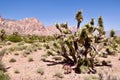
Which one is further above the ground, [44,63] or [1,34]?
[1,34]

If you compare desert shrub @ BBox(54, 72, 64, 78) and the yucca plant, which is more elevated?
the yucca plant

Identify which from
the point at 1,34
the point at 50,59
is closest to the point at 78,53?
the point at 50,59

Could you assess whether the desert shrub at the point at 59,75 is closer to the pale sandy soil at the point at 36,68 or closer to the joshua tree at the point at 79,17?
the pale sandy soil at the point at 36,68

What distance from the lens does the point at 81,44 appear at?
50.6 feet

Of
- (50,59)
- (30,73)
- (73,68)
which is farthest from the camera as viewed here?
(50,59)

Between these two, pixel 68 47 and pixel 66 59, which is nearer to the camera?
pixel 68 47

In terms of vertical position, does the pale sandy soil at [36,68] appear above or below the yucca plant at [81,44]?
below

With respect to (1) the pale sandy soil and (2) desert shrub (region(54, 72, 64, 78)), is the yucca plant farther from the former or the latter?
(2) desert shrub (region(54, 72, 64, 78))

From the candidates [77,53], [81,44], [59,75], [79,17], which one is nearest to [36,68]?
[59,75]

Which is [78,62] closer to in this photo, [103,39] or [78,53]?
[78,53]

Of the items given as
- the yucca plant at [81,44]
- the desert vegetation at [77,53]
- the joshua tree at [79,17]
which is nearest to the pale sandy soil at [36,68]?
the desert vegetation at [77,53]

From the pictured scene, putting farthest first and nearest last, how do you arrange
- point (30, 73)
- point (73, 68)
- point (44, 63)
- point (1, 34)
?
point (1, 34), point (44, 63), point (73, 68), point (30, 73)

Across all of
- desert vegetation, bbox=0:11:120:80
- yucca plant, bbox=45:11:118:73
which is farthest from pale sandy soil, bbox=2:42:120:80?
yucca plant, bbox=45:11:118:73

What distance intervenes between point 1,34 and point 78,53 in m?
22.4
